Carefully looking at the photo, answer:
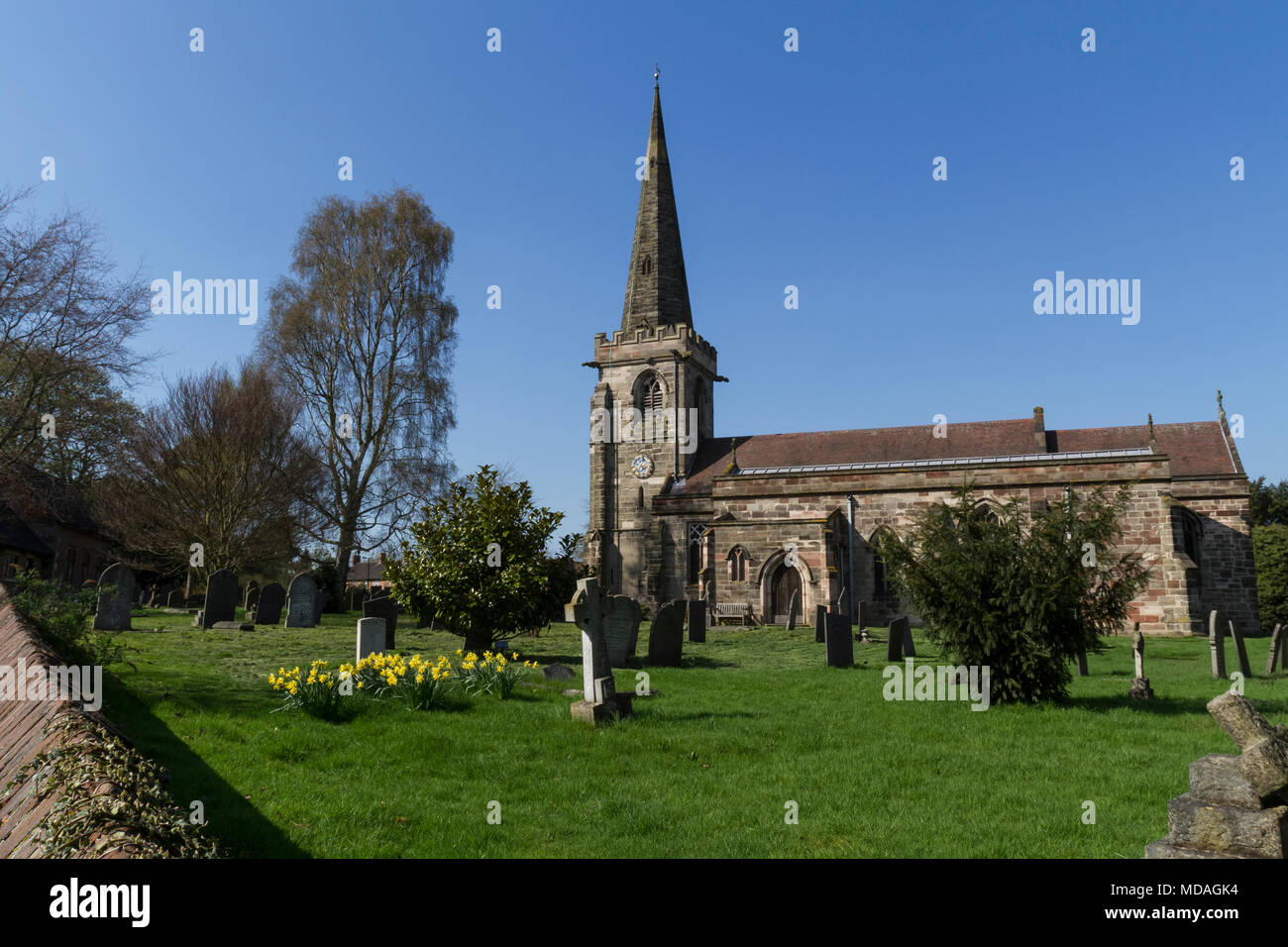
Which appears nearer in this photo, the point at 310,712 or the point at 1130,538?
the point at 310,712

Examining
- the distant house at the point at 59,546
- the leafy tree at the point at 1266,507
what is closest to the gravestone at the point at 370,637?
the distant house at the point at 59,546

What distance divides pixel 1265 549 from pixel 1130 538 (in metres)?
7.13

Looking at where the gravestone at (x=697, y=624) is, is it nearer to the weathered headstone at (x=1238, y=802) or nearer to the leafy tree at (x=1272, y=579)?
the weathered headstone at (x=1238, y=802)

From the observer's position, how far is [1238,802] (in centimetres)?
372

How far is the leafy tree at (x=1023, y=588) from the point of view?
9.40m

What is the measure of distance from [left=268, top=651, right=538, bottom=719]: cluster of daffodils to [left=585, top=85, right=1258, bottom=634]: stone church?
13.9 m

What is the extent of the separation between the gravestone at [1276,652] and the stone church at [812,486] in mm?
7295

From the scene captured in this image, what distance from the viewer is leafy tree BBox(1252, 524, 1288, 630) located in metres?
27.0

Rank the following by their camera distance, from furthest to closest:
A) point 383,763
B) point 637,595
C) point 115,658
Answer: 1. point 637,595
2. point 115,658
3. point 383,763

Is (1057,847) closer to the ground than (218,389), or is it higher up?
closer to the ground

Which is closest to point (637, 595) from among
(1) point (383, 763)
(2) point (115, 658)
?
(2) point (115, 658)

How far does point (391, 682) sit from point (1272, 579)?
30.2 metres
